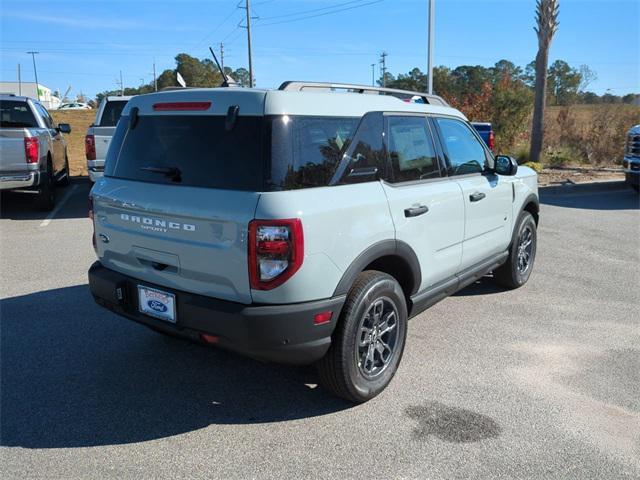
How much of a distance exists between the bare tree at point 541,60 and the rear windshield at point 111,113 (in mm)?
11489

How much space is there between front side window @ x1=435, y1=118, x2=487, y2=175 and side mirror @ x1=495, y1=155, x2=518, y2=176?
141 millimetres

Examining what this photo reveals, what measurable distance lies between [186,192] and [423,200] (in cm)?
167

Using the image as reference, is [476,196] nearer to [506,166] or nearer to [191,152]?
[506,166]

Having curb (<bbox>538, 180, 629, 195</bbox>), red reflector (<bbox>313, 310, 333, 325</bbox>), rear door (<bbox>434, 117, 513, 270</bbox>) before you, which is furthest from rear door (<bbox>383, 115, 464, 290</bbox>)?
curb (<bbox>538, 180, 629, 195</bbox>)

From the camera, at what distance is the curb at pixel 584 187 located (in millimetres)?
13156

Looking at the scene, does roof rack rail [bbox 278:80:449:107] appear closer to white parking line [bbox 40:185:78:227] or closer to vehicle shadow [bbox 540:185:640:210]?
white parking line [bbox 40:185:78:227]

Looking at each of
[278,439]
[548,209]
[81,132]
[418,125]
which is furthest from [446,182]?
[81,132]

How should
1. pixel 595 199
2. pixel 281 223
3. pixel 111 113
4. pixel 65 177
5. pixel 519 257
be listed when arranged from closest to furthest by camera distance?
pixel 281 223 < pixel 519 257 < pixel 111 113 < pixel 595 199 < pixel 65 177

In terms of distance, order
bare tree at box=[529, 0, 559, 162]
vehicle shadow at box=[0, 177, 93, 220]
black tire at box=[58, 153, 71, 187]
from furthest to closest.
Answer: bare tree at box=[529, 0, 559, 162]
black tire at box=[58, 153, 71, 187]
vehicle shadow at box=[0, 177, 93, 220]

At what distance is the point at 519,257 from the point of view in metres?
5.86

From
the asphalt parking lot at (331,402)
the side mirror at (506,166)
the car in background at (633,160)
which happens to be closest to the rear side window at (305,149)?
the asphalt parking lot at (331,402)

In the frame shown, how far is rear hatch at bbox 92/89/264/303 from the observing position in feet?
9.75

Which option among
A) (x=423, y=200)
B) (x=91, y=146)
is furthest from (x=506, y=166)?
(x=91, y=146)

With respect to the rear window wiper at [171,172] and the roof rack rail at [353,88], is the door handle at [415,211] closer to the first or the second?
the roof rack rail at [353,88]
